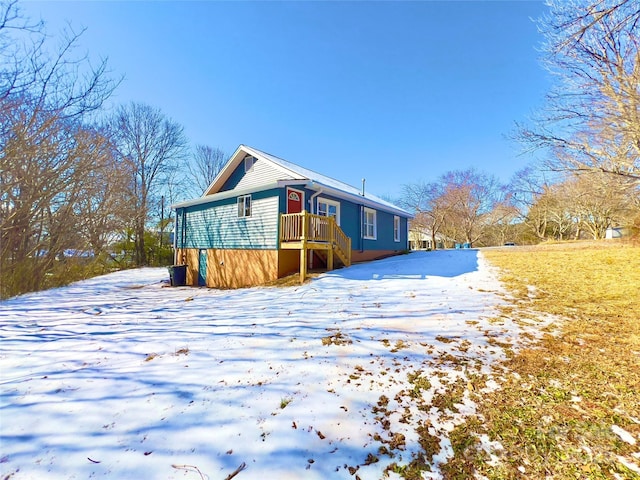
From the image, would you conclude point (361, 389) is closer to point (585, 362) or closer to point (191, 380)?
point (191, 380)

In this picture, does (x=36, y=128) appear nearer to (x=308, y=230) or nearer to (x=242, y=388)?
(x=308, y=230)

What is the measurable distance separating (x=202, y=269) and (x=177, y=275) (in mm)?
1254

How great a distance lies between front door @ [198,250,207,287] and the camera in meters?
13.8

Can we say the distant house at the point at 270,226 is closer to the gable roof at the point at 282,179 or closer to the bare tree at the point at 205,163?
the gable roof at the point at 282,179

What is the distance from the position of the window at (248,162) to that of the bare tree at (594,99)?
1049 cm

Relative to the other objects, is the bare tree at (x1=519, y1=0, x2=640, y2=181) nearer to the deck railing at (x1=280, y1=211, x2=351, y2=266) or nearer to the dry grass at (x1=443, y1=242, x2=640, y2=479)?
the dry grass at (x1=443, y1=242, x2=640, y2=479)

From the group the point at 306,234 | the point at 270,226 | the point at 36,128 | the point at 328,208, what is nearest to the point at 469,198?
the point at 328,208

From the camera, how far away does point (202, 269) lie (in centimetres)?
1399

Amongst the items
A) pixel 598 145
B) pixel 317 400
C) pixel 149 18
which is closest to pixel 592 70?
pixel 598 145

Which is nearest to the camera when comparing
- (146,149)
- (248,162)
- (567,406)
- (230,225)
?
(567,406)

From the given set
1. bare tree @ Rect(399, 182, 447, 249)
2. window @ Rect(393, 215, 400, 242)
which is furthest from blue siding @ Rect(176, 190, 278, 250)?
bare tree @ Rect(399, 182, 447, 249)

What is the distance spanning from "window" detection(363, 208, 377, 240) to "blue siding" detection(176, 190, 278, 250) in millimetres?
5425

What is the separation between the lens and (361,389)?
267 cm

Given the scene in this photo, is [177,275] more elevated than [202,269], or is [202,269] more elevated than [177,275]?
[202,269]
